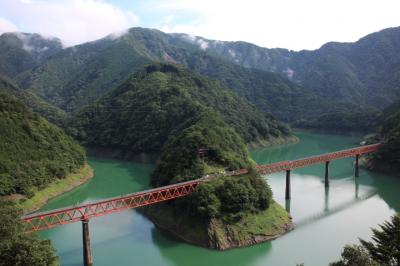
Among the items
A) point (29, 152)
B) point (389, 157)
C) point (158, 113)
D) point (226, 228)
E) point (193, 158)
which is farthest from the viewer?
point (158, 113)

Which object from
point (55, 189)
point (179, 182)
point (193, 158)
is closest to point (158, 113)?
point (55, 189)

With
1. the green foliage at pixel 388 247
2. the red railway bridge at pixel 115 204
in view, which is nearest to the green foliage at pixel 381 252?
the green foliage at pixel 388 247

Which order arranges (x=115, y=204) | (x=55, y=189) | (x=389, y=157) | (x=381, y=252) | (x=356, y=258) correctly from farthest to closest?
(x=389, y=157), (x=55, y=189), (x=115, y=204), (x=381, y=252), (x=356, y=258)

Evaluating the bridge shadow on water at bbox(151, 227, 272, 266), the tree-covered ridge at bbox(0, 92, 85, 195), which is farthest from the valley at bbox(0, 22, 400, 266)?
the tree-covered ridge at bbox(0, 92, 85, 195)

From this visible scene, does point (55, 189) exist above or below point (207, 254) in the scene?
above

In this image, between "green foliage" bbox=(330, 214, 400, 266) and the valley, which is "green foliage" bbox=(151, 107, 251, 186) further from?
"green foliage" bbox=(330, 214, 400, 266)

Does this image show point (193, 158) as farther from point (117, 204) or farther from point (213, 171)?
point (117, 204)

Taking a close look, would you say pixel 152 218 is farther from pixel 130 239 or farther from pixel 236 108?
pixel 236 108
